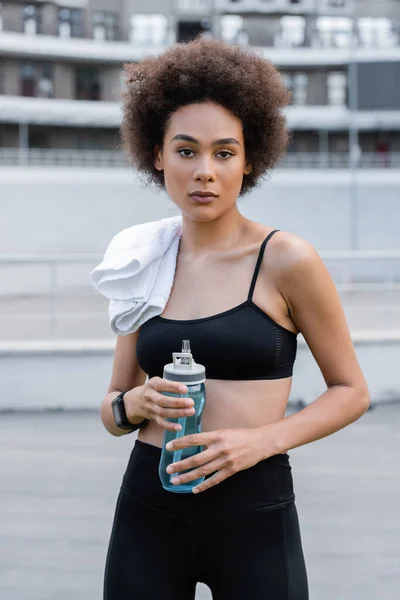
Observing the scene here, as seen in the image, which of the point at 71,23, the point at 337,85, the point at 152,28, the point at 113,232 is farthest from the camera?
the point at 71,23

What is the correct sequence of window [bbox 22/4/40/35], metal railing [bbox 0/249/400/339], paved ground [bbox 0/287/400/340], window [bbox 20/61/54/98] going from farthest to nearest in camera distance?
window [bbox 22/4/40/35] → window [bbox 20/61/54/98] → paved ground [bbox 0/287/400/340] → metal railing [bbox 0/249/400/339]

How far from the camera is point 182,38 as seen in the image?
4019cm

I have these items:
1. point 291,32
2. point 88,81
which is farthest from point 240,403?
point 291,32

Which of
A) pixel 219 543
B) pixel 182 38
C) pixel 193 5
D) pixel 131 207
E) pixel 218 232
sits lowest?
pixel 219 543

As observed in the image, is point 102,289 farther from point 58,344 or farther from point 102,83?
point 102,83

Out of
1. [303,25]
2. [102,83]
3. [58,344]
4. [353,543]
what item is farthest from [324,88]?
[353,543]

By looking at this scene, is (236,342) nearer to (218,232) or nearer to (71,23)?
(218,232)

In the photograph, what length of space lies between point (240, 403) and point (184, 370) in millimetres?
187

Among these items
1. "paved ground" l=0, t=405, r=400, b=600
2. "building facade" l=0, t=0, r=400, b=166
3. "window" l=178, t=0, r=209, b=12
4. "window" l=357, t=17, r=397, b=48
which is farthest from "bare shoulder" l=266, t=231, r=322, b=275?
"window" l=357, t=17, r=397, b=48

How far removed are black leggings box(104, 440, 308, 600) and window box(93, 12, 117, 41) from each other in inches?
1773

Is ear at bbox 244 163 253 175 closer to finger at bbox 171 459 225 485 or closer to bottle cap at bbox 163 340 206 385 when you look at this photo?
bottle cap at bbox 163 340 206 385

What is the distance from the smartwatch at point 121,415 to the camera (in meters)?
1.63

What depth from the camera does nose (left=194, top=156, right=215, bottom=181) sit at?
4.91 feet

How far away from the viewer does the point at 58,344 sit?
6.95 meters
